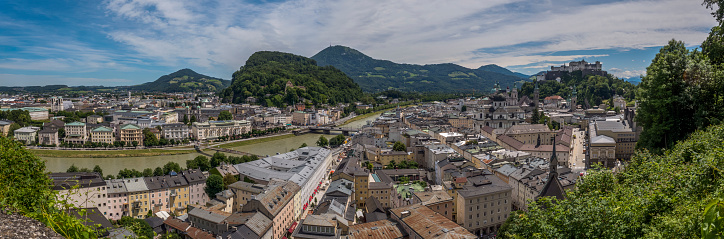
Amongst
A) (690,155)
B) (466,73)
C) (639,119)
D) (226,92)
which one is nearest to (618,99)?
(639,119)

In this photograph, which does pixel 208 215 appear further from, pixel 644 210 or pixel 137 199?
pixel 644 210

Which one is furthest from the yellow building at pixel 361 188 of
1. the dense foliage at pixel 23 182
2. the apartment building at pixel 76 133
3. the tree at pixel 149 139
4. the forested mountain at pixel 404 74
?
the forested mountain at pixel 404 74

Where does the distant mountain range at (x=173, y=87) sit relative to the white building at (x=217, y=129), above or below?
above

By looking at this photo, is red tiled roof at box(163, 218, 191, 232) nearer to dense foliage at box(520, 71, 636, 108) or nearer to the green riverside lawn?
the green riverside lawn

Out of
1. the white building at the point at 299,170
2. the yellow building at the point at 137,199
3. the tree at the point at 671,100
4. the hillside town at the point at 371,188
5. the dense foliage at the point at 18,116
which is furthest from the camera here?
the dense foliage at the point at 18,116

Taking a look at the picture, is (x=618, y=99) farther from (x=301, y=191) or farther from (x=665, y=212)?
(x=665, y=212)

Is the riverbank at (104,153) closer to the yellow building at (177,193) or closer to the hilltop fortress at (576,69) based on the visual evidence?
the yellow building at (177,193)

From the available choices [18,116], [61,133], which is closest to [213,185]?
→ [61,133]
